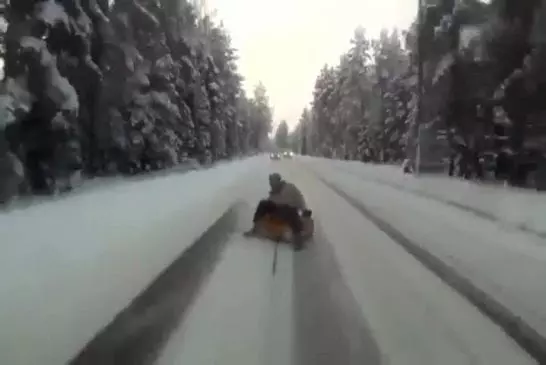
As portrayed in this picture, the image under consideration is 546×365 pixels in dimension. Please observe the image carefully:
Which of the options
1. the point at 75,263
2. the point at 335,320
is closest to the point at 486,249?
the point at 335,320

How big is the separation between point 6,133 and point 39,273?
11.3 m

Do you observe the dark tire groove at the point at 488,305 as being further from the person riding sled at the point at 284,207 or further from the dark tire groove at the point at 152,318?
the dark tire groove at the point at 152,318

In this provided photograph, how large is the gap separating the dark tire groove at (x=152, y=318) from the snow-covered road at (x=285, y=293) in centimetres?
13

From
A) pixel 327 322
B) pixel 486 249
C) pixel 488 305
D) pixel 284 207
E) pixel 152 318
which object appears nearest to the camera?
pixel 327 322

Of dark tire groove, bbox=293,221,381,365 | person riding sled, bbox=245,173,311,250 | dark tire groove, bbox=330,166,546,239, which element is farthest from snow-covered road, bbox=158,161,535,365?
dark tire groove, bbox=330,166,546,239

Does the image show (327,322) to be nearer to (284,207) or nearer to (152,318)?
(152,318)

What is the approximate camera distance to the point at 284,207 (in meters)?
11.7

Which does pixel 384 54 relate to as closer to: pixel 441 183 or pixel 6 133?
pixel 441 183

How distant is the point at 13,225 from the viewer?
11758mm

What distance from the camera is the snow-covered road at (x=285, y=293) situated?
16.6ft

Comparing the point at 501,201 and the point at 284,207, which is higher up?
the point at 284,207

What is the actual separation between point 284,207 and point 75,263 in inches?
170

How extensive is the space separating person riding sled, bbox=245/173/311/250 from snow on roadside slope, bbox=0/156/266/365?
1.45 meters

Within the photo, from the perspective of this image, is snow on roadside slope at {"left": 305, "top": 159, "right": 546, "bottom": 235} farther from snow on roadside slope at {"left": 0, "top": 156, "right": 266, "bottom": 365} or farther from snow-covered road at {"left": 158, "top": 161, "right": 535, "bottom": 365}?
snow on roadside slope at {"left": 0, "top": 156, "right": 266, "bottom": 365}
